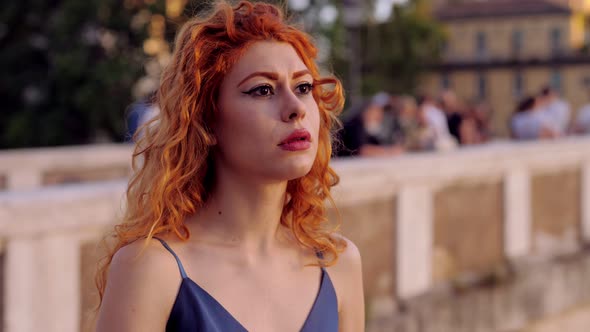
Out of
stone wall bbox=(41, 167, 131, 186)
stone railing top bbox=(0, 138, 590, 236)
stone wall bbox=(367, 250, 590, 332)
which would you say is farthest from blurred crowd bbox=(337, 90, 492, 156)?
stone wall bbox=(41, 167, 131, 186)

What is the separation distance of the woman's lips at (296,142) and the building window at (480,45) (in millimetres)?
70320

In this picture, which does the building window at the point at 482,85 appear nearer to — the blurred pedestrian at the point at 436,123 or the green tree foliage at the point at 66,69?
the green tree foliage at the point at 66,69

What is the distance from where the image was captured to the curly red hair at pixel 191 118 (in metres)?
2.05

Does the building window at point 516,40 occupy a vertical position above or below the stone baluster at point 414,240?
below

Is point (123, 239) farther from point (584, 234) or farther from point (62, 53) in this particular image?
point (62, 53)

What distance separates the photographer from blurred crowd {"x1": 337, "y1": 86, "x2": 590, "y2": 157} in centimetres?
802

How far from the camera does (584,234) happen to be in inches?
481

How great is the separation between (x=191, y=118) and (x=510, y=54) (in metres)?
69.7

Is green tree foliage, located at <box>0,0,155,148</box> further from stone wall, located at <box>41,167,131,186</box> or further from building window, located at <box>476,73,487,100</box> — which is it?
building window, located at <box>476,73,487,100</box>

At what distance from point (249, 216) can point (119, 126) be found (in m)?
22.4

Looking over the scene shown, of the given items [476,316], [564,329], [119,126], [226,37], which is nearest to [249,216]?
[226,37]

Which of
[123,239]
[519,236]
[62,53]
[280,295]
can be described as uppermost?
[123,239]

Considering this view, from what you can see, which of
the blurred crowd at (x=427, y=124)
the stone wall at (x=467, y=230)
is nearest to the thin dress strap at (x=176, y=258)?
the blurred crowd at (x=427, y=124)

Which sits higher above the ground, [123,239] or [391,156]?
[123,239]
